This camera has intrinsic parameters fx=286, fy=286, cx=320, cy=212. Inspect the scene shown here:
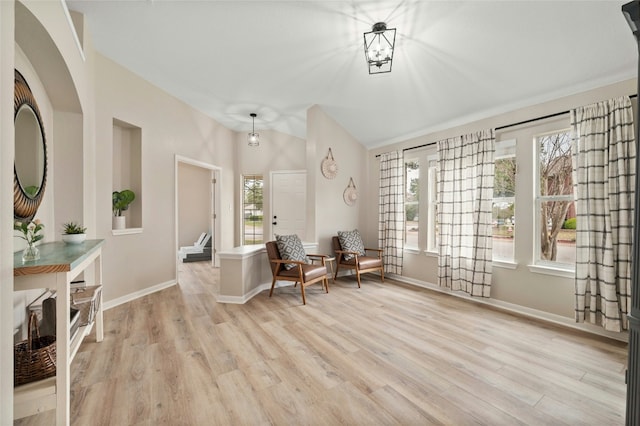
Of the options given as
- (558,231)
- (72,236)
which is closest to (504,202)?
(558,231)

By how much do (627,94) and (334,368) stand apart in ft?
11.5

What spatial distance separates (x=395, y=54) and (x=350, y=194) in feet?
8.32

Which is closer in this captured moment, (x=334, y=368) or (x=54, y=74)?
(x=334, y=368)

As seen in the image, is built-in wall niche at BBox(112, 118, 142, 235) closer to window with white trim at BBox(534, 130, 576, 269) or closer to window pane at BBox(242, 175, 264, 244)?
window pane at BBox(242, 175, 264, 244)

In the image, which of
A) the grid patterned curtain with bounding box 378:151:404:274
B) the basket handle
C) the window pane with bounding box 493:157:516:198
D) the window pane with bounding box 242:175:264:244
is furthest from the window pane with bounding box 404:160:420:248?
the basket handle

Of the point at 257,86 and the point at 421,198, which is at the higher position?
the point at 257,86

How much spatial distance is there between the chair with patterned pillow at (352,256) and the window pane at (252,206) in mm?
2128

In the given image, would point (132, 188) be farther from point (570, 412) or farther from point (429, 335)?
point (570, 412)

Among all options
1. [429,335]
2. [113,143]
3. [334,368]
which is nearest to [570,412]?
[429,335]

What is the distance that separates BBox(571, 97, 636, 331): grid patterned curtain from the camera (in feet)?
8.17

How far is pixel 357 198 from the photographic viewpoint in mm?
5359

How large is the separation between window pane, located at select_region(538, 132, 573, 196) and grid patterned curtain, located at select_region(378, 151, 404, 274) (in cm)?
191

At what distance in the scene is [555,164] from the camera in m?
3.15

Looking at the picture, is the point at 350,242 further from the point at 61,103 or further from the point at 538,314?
the point at 61,103
